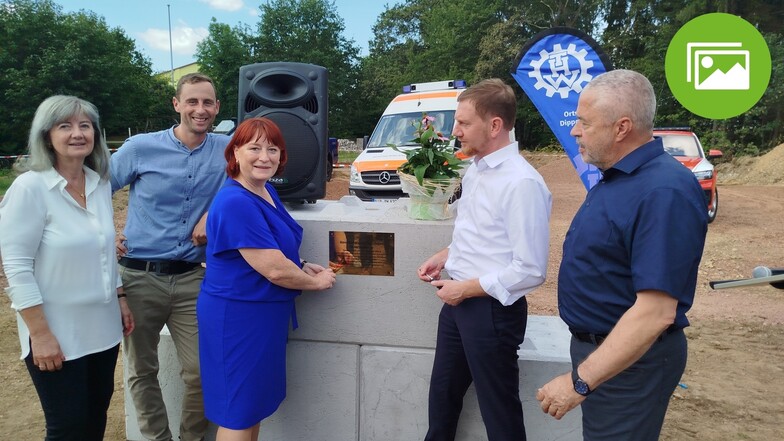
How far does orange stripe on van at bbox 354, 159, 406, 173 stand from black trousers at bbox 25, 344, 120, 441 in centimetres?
573

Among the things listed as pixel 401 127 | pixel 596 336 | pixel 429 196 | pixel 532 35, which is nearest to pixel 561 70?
pixel 429 196

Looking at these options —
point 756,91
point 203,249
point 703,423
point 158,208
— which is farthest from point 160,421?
point 756,91

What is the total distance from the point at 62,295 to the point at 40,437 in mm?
1706

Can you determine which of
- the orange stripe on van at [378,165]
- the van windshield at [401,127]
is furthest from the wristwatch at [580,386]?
the van windshield at [401,127]

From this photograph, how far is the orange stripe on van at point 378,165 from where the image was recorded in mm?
7492

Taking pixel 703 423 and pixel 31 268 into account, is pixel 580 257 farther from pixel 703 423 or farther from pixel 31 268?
pixel 703 423

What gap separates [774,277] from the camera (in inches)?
55.3

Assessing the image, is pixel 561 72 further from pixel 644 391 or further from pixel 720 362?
pixel 644 391

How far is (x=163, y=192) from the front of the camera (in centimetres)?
238

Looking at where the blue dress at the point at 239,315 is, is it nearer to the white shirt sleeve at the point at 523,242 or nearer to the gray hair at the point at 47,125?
the gray hair at the point at 47,125

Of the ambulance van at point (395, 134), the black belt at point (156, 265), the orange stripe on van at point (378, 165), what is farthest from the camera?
the ambulance van at point (395, 134)

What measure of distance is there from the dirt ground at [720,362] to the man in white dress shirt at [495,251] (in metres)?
1.68

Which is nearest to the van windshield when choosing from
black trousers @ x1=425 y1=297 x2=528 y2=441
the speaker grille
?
the speaker grille

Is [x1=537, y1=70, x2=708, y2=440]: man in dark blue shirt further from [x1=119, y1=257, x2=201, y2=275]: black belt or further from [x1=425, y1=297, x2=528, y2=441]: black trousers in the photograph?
[x1=119, y1=257, x2=201, y2=275]: black belt
